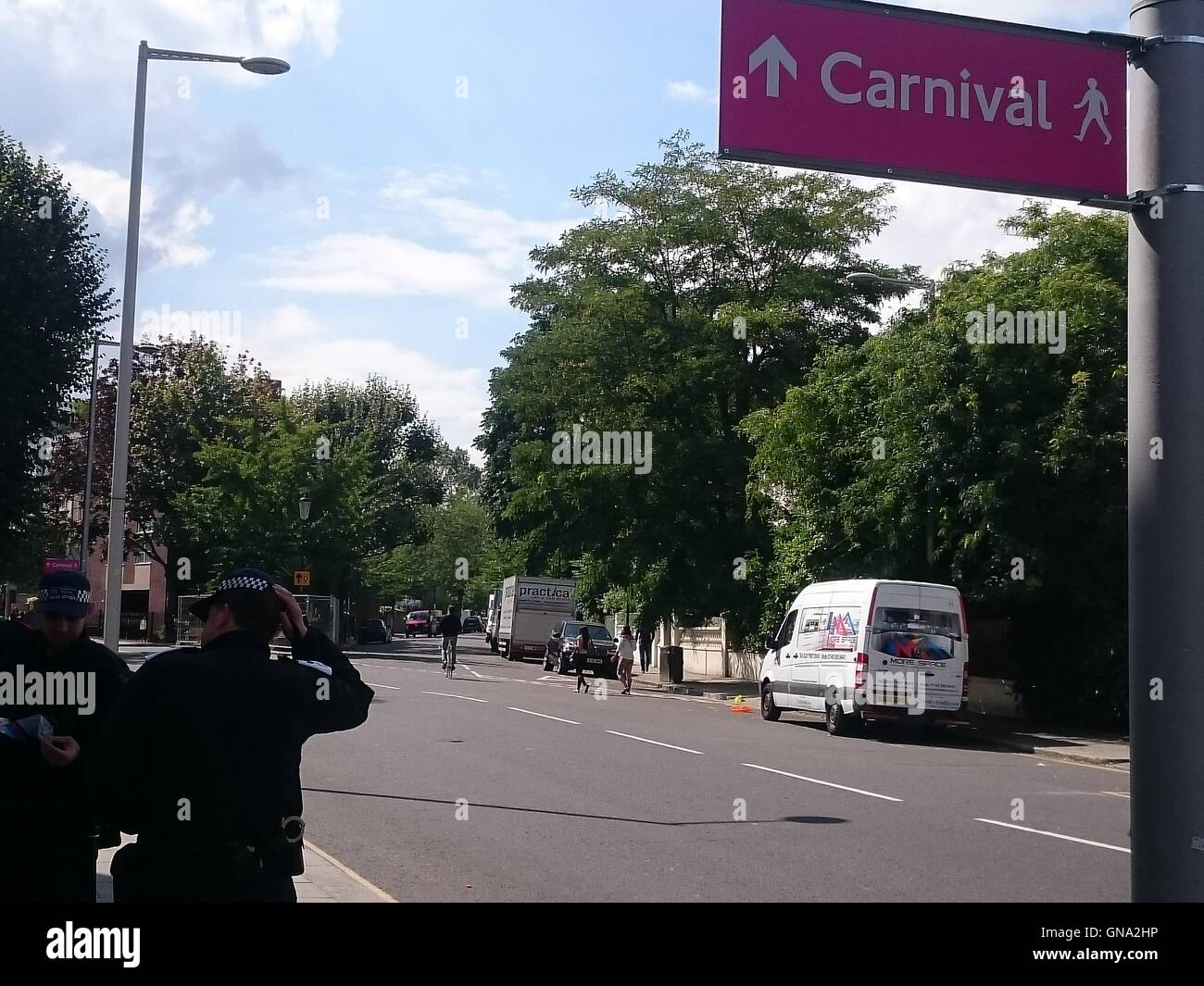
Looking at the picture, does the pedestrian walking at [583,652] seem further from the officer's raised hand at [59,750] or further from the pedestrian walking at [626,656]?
the officer's raised hand at [59,750]

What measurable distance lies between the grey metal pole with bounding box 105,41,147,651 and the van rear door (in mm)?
11525

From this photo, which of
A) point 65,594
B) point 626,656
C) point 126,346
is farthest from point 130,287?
point 626,656

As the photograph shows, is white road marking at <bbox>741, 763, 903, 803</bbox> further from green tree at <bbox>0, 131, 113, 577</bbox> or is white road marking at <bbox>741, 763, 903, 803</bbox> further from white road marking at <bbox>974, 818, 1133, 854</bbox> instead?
green tree at <bbox>0, 131, 113, 577</bbox>

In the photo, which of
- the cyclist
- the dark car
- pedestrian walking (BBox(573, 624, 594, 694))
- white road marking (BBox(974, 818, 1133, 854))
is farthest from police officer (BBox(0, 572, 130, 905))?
the dark car

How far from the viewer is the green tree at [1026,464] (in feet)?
73.2

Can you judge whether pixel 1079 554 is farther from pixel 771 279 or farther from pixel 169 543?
pixel 169 543

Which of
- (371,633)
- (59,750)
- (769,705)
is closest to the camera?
(59,750)

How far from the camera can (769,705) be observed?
2575 cm

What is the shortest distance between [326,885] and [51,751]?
12.7 feet

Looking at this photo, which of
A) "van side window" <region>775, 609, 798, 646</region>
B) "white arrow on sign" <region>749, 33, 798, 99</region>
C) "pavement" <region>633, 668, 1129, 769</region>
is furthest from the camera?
"van side window" <region>775, 609, 798, 646</region>

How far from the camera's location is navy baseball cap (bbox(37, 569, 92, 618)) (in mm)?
4977

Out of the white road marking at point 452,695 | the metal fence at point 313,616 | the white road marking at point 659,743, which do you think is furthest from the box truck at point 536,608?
the white road marking at point 659,743

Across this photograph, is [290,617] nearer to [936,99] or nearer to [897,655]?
[936,99]

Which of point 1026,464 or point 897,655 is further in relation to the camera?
point 1026,464
